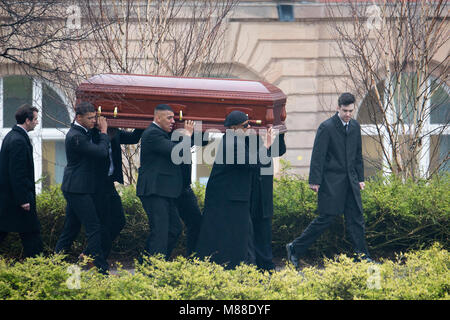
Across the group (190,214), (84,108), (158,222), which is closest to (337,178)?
(190,214)

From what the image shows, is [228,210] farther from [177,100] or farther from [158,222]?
[177,100]

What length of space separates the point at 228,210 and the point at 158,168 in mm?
777

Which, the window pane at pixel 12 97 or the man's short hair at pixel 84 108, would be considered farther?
the window pane at pixel 12 97

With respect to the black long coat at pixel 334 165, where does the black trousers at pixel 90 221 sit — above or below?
below

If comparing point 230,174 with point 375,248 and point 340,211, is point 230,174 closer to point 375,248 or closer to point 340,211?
point 340,211

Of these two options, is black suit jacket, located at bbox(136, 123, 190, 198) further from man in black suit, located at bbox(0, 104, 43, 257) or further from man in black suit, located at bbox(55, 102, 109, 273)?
man in black suit, located at bbox(0, 104, 43, 257)

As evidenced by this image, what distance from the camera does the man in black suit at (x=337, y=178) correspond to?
7.67m

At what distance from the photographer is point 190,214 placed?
7.50 meters

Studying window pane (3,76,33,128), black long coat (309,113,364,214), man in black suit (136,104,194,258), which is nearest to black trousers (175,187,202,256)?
man in black suit (136,104,194,258)

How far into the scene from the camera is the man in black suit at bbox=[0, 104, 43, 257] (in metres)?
7.11

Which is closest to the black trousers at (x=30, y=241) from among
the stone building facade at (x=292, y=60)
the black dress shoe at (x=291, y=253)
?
the black dress shoe at (x=291, y=253)

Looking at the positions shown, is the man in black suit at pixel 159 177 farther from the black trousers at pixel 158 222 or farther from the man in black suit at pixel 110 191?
the man in black suit at pixel 110 191

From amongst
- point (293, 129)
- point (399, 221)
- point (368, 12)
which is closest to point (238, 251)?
point (399, 221)

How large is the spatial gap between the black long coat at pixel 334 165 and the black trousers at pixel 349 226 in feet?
0.22
